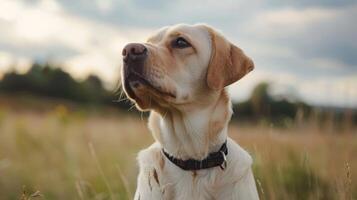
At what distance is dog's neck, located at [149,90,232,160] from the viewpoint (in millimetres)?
3762

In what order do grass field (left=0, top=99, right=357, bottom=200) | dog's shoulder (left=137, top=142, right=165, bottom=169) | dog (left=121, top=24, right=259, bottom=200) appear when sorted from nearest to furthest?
dog (left=121, top=24, right=259, bottom=200) < dog's shoulder (left=137, top=142, right=165, bottom=169) < grass field (left=0, top=99, right=357, bottom=200)

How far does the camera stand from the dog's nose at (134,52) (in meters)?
3.51

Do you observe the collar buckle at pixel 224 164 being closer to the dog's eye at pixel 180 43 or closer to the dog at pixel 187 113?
the dog at pixel 187 113

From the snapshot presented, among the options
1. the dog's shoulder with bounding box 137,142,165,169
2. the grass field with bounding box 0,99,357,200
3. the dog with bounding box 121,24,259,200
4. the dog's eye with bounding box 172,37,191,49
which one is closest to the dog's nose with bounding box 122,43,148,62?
the dog with bounding box 121,24,259,200

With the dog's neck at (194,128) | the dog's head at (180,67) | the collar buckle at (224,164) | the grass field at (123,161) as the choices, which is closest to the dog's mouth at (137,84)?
the dog's head at (180,67)

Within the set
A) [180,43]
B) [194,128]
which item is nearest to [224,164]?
[194,128]

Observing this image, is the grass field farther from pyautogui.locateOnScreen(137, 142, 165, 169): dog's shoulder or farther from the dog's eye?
the dog's eye

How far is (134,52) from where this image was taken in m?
3.53

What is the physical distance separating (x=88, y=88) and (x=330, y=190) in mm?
26990

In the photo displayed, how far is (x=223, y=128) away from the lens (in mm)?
3773

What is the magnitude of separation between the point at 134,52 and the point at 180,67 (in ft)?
1.32

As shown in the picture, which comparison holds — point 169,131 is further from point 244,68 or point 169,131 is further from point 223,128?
point 244,68

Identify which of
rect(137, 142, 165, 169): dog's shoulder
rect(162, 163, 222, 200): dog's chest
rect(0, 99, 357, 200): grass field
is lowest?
rect(0, 99, 357, 200): grass field

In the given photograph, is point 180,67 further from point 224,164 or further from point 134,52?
point 224,164
